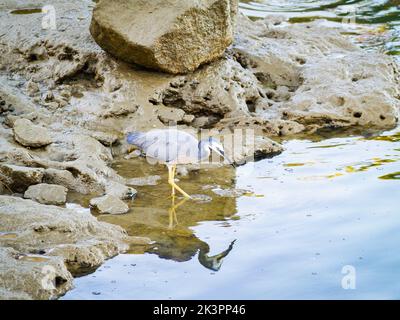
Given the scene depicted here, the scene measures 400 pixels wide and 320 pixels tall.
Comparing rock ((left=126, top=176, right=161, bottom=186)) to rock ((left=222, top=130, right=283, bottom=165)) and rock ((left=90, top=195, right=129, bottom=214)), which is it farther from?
rock ((left=222, top=130, right=283, bottom=165))

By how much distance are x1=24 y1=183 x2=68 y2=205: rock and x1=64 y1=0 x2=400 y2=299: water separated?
9.3 inches

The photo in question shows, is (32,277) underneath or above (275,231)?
above

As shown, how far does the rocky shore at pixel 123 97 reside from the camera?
6145 millimetres

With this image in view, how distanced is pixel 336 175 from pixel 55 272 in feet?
10.8

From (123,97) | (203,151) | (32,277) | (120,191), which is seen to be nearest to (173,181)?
(203,151)

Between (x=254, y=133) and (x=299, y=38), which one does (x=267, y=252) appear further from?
(x=299, y=38)

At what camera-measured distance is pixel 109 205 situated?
5562 millimetres

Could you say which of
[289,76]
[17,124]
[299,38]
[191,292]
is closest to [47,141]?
[17,124]

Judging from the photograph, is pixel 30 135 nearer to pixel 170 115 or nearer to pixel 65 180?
pixel 65 180

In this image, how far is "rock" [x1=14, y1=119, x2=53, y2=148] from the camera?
645 centimetres

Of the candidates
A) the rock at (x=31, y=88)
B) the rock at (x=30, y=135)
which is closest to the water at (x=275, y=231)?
the rock at (x=30, y=135)

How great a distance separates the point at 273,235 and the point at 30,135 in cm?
282

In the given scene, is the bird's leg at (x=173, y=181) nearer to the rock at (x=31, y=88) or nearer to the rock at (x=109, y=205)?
the rock at (x=109, y=205)

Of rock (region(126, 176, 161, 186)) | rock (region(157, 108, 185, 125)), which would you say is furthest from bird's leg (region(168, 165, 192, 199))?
rock (region(157, 108, 185, 125))
